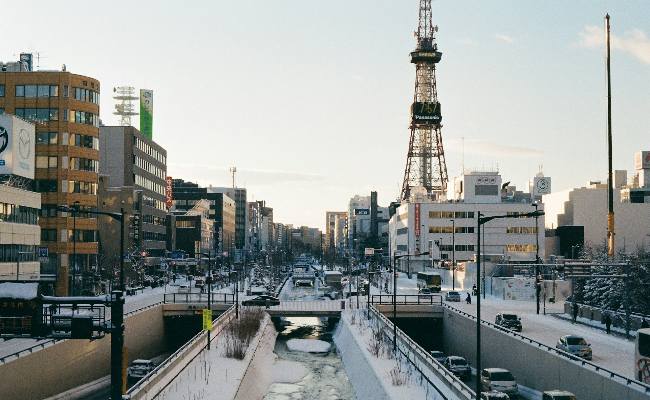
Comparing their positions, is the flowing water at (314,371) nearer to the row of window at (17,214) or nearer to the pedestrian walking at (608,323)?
the pedestrian walking at (608,323)

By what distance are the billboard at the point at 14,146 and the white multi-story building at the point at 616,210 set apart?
409ft


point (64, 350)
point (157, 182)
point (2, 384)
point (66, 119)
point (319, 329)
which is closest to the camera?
point (2, 384)

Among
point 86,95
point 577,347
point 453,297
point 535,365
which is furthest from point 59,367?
point 86,95

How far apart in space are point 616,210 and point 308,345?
352 ft

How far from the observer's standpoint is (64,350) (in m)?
43.1

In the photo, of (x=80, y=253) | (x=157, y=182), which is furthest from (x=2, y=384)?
(x=157, y=182)

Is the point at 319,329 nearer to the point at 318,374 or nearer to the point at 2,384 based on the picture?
the point at 318,374

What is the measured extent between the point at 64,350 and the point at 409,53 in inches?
6668

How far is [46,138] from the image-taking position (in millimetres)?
94562

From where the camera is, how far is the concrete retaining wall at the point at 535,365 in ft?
107

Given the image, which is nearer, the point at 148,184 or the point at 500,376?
the point at 500,376

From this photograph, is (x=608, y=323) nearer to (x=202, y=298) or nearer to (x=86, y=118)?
(x=202, y=298)

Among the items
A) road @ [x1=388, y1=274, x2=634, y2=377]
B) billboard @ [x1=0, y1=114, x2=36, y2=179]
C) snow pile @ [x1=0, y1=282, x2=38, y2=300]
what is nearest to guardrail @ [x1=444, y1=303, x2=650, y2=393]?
road @ [x1=388, y1=274, x2=634, y2=377]

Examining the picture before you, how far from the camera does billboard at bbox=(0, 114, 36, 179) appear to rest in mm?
54500
